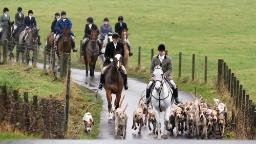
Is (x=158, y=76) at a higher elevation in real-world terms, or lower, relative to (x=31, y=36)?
lower

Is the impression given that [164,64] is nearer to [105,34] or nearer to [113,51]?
[113,51]

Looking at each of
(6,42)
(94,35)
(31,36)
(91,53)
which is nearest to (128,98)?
(94,35)

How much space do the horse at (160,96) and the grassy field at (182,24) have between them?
14693 millimetres

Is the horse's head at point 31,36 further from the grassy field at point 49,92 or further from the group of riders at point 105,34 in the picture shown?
the grassy field at point 49,92

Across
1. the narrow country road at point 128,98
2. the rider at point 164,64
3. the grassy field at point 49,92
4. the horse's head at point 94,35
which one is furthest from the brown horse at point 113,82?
the horse's head at point 94,35

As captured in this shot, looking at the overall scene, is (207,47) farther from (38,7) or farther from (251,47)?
(38,7)

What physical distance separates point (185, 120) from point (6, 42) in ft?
53.1

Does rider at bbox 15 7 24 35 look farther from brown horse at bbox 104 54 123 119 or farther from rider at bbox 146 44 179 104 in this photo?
rider at bbox 146 44 179 104

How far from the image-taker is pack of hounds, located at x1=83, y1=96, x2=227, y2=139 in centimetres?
2339

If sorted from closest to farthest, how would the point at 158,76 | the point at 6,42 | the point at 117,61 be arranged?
1. the point at 158,76
2. the point at 117,61
3. the point at 6,42

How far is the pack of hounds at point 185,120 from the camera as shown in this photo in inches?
921

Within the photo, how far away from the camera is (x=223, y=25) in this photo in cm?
6781

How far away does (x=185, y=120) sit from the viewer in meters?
23.8

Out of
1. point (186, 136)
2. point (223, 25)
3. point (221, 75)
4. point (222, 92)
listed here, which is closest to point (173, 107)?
point (186, 136)
